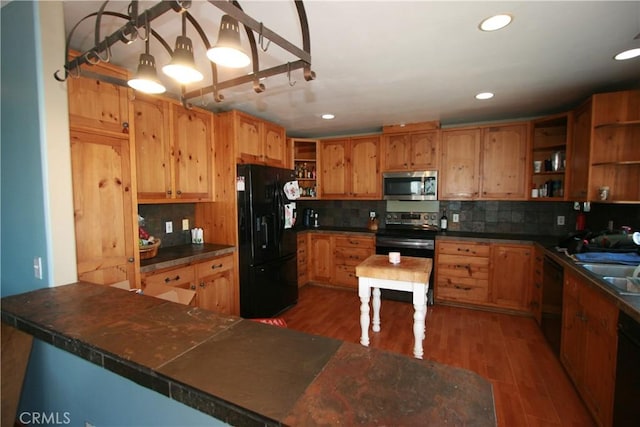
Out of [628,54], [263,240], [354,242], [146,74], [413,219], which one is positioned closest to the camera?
[146,74]

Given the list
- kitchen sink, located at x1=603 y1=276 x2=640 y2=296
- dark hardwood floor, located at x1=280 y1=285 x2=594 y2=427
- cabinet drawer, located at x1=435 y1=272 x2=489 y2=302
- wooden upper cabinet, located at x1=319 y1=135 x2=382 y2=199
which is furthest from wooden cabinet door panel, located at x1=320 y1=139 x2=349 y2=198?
kitchen sink, located at x1=603 y1=276 x2=640 y2=296

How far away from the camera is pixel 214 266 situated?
9.10 feet

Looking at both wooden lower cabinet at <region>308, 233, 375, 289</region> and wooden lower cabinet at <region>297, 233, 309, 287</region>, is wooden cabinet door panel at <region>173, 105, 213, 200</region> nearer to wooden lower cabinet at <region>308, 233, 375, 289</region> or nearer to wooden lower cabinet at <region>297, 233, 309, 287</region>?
wooden lower cabinet at <region>297, 233, 309, 287</region>

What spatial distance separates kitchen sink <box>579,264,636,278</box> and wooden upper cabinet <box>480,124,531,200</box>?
1.56m

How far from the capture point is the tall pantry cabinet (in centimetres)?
175

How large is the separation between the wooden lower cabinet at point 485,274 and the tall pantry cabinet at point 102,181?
10.9 ft

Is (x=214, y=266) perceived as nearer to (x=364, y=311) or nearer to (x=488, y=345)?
(x=364, y=311)

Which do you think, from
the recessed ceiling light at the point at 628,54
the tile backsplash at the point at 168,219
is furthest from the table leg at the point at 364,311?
the recessed ceiling light at the point at 628,54

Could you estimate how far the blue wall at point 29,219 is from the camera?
117cm

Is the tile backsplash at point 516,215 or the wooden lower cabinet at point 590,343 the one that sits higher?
the tile backsplash at point 516,215

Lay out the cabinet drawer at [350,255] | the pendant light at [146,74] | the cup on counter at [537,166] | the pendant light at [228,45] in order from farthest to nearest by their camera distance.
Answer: the cabinet drawer at [350,255], the cup on counter at [537,166], the pendant light at [146,74], the pendant light at [228,45]

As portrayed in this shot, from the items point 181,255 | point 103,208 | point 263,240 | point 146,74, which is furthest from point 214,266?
point 146,74

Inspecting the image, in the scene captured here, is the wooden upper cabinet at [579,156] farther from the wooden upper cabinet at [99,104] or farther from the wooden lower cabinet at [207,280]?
the wooden upper cabinet at [99,104]

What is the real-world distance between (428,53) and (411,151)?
81.2 inches
